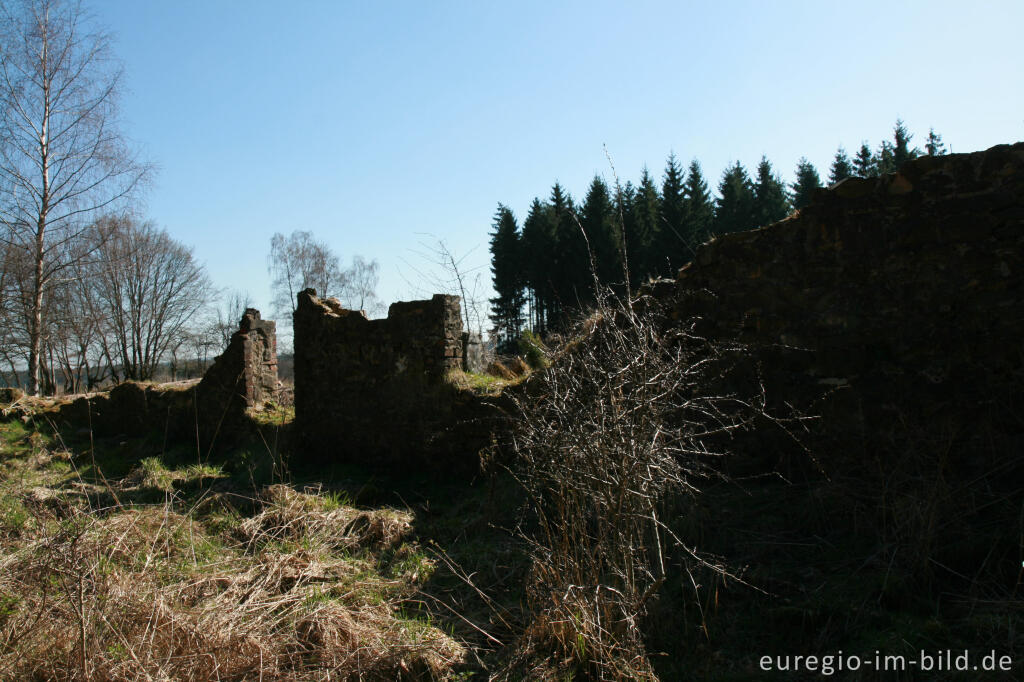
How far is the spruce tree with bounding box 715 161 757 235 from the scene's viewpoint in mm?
29219

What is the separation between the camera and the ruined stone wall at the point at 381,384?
752 cm

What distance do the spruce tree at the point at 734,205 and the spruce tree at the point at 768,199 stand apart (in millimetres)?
322

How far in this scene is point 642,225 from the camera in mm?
29641

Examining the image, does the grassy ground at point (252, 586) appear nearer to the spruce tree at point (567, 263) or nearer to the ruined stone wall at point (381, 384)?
the ruined stone wall at point (381, 384)

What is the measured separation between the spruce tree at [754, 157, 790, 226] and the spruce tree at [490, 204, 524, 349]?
40.4 ft

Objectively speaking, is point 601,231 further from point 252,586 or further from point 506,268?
point 252,586

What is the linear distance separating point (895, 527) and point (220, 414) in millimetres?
9473

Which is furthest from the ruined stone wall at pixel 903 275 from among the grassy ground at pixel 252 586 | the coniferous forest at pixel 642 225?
the coniferous forest at pixel 642 225

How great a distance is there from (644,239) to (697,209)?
2.88 meters

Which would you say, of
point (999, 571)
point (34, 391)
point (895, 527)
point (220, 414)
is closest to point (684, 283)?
point (895, 527)

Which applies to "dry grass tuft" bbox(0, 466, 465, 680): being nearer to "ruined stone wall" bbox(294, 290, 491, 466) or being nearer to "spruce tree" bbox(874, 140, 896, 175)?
"ruined stone wall" bbox(294, 290, 491, 466)

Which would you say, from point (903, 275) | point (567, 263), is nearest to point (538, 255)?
point (567, 263)

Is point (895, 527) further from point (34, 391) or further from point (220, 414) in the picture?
point (34, 391)

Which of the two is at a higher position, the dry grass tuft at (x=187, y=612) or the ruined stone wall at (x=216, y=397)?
the ruined stone wall at (x=216, y=397)
